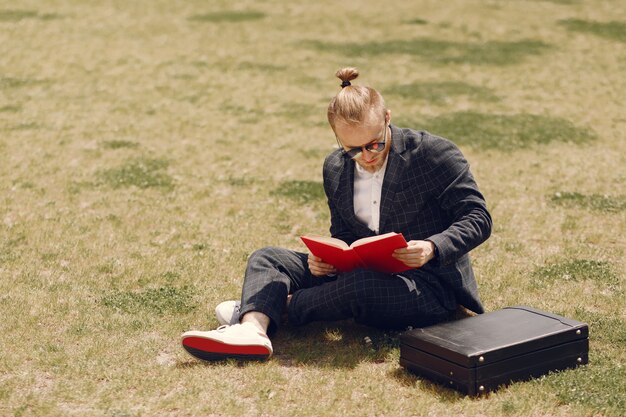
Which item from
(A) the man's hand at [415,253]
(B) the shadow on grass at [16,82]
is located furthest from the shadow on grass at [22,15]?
(A) the man's hand at [415,253]

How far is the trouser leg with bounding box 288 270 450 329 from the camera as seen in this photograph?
20.4 ft

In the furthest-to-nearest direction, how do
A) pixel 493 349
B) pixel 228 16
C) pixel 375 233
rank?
1. pixel 228 16
2. pixel 375 233
3. pixel 493 349

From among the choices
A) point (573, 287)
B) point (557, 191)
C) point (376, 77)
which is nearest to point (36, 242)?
point (573, 287)

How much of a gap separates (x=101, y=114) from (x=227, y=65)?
14.4 ft

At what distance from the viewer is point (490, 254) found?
8609mm

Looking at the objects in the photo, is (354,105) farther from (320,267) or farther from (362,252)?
(320,267)

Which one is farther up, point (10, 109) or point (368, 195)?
point (368, 195)

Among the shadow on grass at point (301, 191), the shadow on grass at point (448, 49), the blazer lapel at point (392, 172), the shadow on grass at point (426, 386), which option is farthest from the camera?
the shadow on grass at point (448, 49)

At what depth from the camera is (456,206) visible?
6.29 metres

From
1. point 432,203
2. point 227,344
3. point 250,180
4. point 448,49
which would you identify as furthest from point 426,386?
point 448,49

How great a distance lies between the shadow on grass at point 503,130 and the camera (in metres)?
13.2

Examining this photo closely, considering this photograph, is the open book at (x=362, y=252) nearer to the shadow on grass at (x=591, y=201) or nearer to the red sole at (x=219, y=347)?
the red sole at (x=219, y=347)

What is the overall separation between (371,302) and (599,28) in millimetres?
18012

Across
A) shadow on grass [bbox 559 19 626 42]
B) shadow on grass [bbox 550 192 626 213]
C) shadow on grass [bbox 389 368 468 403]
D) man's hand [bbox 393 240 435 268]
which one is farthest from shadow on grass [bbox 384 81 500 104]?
shadow on grass [bbox 389 368 468 403]
